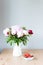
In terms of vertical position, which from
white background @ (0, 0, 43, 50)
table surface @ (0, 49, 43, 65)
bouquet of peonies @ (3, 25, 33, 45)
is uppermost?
white background @ (0, 0, 43, 50)

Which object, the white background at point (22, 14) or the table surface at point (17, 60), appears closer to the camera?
the table surface at point (17, 60)

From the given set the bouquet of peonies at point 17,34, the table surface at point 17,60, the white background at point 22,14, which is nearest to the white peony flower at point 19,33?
the bouquet of peonies at point 17,34

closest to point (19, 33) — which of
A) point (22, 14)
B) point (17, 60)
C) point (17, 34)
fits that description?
point (17, 34)

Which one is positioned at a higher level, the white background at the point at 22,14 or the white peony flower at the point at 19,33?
the white background at the point at 22,14

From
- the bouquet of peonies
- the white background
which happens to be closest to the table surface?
the bouquet of peonies

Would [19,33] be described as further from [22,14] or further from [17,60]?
[22,14]

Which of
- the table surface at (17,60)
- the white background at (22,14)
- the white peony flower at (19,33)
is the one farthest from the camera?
the white background at (22,14)

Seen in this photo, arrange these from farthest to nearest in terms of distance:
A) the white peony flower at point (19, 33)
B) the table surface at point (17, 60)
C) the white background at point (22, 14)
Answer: the white background at point (22, 14) → the white peony flower at point (19, 33) → the table surface at point (17, 60)

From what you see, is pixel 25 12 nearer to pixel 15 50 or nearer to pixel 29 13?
pixel 29 13

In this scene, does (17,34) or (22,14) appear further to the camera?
Answer: (22,14)

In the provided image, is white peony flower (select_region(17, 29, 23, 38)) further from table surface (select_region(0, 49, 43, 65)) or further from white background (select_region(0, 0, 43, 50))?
white background (select_region(0, 0, 43, 50))

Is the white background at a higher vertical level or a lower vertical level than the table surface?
higher

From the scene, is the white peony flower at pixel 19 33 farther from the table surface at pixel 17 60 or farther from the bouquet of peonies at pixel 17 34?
the table surface at pixel 17 60

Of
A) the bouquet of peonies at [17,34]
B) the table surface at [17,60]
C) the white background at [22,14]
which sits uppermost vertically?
the white background at [22,14]
